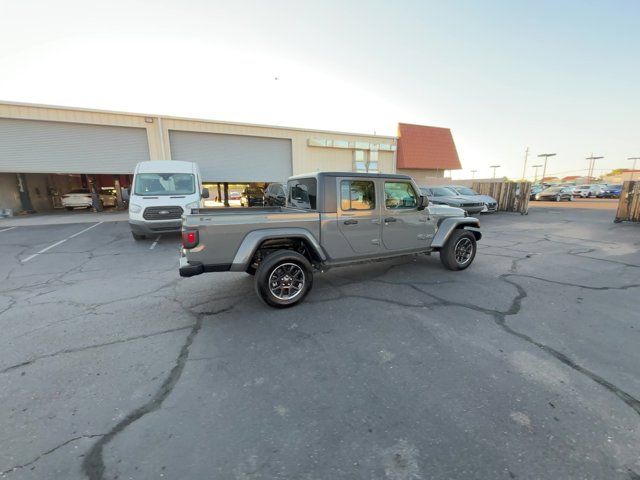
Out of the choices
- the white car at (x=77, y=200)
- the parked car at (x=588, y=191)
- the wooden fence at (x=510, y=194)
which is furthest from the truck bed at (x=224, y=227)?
the parked car at (x=588, y=191)

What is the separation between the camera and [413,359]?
115 inches

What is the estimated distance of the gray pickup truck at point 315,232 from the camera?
379cm

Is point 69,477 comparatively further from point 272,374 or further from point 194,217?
point 194,217

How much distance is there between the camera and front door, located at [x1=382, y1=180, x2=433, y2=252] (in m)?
4.87

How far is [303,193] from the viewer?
488 centimetres

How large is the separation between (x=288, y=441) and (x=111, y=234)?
11.3 metres

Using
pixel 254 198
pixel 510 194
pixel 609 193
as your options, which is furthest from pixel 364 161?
pixel 609 193

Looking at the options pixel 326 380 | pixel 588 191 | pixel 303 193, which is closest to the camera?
pixel 326 380

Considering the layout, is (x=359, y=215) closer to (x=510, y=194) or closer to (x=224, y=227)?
(x=224, y=227)

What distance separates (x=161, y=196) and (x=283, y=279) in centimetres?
647

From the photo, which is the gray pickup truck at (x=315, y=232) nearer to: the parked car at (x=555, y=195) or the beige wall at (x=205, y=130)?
the beige wall at (x=205, y=130)

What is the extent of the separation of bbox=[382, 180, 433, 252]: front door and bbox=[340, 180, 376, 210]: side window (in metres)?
0.27

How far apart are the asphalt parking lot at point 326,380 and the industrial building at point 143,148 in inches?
495

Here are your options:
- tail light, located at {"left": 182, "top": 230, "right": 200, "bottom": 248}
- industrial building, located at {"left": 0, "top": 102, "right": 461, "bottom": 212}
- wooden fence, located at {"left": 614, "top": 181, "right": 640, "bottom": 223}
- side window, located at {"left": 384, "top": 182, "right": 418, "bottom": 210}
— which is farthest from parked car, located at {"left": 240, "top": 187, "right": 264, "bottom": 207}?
wooden fence, located at {"left": 614, "top": 181, "right": 640, "bottom": 223}
